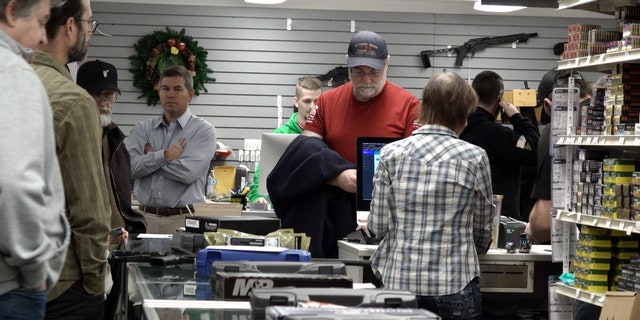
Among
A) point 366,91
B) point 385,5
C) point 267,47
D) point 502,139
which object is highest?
point 385,5

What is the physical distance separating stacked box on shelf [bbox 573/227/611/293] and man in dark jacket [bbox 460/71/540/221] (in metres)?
1.49

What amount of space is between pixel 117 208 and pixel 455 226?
5.53 feet

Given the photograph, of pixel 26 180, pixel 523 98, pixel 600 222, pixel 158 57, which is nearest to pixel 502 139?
pixel 600 222

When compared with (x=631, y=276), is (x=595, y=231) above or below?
above

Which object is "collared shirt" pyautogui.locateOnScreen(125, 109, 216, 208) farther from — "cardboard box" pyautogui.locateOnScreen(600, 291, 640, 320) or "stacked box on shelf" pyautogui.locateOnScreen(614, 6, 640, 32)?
"cardboard box" pyautogui.locateOnScreen(600, 291, 640, 320)

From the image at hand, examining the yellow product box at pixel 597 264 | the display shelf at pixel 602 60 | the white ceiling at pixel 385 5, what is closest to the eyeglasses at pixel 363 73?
the display shelf at pixel 602 60

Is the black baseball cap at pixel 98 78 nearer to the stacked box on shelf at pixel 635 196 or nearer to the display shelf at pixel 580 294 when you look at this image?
the display shelf at pixel 580 294

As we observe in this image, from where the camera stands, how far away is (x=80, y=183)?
3068mm

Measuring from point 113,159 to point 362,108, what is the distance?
1326 mm

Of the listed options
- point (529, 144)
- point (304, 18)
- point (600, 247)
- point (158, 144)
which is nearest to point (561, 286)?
point (600, 247)

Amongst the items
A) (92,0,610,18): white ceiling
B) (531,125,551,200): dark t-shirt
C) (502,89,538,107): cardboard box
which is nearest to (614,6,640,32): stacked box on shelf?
(531,125,551,200): dark t-shirt

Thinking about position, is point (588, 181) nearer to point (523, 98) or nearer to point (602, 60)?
point (602, 60)

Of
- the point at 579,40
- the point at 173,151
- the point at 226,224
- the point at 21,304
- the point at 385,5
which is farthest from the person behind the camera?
the point at 385,5

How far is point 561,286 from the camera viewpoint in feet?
16.5
